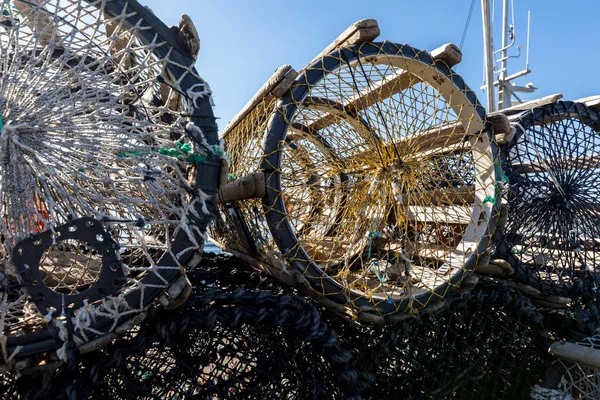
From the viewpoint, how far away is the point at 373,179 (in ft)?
4.58

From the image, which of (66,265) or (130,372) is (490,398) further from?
(66,265)

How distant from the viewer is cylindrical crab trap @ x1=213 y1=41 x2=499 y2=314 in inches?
39.0

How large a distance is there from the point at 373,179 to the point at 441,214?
1.10 feet

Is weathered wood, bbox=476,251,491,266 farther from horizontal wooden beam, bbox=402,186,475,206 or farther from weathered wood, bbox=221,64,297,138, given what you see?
weathered wood, bbox=221,64,297,138

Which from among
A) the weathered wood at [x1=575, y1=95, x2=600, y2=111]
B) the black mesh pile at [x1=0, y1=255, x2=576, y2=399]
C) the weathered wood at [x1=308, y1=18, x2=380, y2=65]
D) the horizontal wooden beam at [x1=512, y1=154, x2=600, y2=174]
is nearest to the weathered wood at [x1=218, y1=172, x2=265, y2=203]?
the black mesh pile at [x1=0, y1=255, x2=576, y2=399]

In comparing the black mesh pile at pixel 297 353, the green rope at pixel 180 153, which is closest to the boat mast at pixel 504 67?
the black mesh pile at pixel 297 353

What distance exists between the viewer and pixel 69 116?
790mm

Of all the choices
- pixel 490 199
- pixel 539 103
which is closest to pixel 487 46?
pixel 539 103

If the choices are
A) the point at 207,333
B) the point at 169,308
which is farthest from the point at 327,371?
the point at 169,308

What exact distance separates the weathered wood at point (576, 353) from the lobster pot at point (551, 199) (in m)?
0.16

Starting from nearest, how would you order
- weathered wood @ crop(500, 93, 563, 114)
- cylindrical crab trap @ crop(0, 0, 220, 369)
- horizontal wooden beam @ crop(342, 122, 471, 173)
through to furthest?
cylindrical crab trap @ crop(0, 0, 220, 369)
horizontal wooden beam @ crop(342, 122, 471, 173)
weathered wood @ crop(500, 93, 563, 114)

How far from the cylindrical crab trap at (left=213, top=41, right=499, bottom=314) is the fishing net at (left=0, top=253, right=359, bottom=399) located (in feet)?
0.40

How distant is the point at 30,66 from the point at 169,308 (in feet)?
1.70

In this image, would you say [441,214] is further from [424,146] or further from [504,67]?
[504,67]
